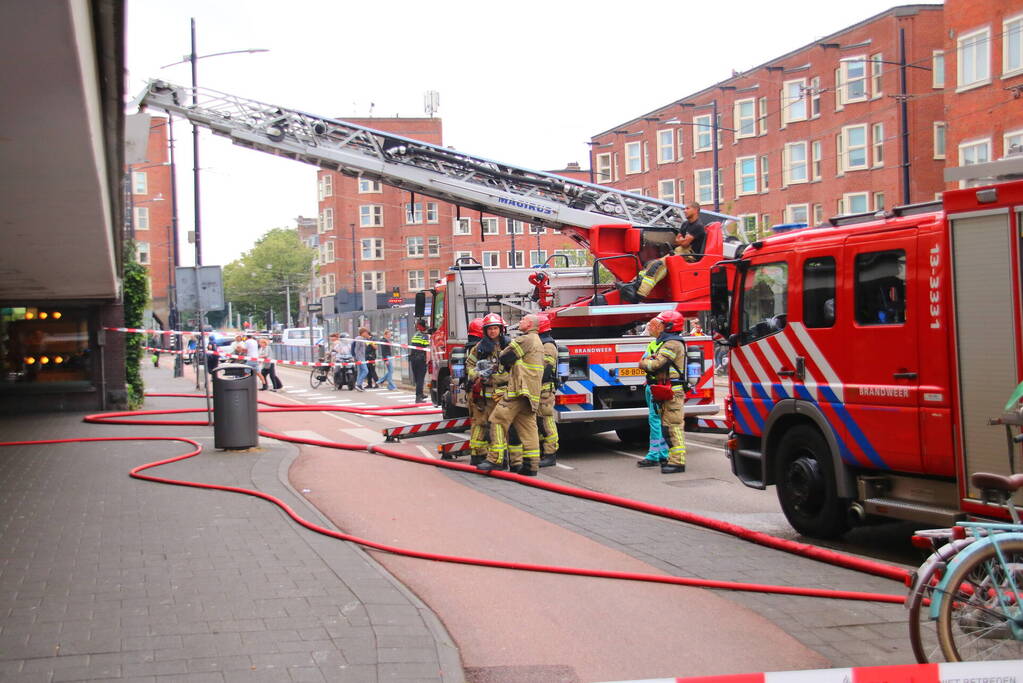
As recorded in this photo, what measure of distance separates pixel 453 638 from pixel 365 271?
7616 cm

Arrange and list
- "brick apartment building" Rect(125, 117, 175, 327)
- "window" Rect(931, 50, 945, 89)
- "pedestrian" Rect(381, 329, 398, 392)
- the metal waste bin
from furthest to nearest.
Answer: "brick apartment building" Rect(125, 117, 175, 327)
"window" Rect(931, 50, 945, 89)
"pedestrian" Rect(381, 329, 398, 392)
the metal waste bin

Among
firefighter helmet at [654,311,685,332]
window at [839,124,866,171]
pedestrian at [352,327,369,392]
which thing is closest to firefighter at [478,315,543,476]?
firefighter helmet at [654,311,685,332]

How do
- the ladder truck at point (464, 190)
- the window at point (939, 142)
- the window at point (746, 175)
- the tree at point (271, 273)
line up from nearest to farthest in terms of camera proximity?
the ladder truck at point (464, 190), the window at point (939, 142), the window at point (746, 175), the tree at point (271, 273)

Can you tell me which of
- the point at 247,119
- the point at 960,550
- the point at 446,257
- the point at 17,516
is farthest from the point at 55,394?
the point at 446,257

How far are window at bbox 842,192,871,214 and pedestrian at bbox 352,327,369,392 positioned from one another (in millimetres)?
19632

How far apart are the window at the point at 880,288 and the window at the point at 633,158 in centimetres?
5107

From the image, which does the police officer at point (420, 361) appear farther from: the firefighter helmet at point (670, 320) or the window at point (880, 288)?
the window at point (880, 288)

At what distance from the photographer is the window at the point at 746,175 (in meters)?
48.2

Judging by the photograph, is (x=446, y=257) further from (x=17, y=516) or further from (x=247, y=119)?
(x=17, y=516)

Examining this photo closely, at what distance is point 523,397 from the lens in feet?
38.2

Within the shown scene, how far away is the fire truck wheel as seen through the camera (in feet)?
26.1

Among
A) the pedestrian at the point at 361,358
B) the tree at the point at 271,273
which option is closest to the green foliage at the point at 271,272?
the tree at the point at 271,273

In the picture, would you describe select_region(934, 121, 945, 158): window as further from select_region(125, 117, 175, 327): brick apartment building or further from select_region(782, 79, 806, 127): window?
select_region(125, 117, 175, 327): brick apartment building

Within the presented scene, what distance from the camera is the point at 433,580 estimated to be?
6.98 metres
